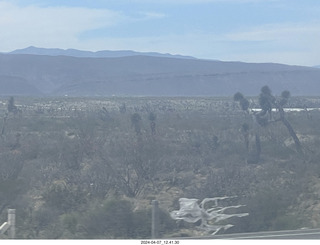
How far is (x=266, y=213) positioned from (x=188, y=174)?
8.04 m

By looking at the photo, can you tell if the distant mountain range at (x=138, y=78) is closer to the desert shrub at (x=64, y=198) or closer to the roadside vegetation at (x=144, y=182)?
the roadside vegetation at (x=144, y=182)

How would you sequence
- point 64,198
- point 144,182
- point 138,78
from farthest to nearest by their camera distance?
1. point 138,78
2. point 144,182
3. point 64,198

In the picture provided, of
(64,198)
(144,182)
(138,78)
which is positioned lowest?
(144,182)

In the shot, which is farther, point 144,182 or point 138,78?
point 138,78

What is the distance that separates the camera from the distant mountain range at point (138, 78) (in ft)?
480

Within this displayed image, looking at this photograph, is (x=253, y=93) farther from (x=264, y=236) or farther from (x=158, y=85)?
(x=264, y=236)

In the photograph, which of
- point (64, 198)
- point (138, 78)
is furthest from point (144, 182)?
point (138, 78)

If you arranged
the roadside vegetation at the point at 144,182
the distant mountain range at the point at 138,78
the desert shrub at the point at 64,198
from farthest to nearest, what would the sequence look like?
the distant mountain range at the point at 138,78, the desert shrub at the point at 64,198, the roadside vegetation at the point at 144,182

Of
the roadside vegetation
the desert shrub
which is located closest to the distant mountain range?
the roadside vegetation

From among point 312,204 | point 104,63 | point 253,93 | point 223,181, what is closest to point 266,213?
point 312,204

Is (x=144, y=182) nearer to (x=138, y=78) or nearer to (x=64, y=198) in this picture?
Result: (x=64, y=198)

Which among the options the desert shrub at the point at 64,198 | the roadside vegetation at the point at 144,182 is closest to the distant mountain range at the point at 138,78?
the roadside vegetation at the point at 144,182

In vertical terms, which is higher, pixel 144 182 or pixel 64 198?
pixel 64 198

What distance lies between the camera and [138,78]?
15550 centimetres
